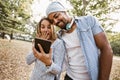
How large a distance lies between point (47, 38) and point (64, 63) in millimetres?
383

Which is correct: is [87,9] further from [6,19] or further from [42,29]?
[6,19]

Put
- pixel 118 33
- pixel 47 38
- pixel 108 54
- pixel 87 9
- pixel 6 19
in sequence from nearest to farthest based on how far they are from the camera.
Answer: pixel 108 54
pixel 47 38
pixel 87 9
pixel 118 33
pixel 6 19

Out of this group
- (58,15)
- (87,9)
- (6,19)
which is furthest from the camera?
(6,19)

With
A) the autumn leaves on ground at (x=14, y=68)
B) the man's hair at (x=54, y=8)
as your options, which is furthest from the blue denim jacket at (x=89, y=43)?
the autumn leaves on ground at (x=14, y=68)

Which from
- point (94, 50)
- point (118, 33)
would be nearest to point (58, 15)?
point (94, 50)

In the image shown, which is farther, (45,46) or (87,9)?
(87,9)

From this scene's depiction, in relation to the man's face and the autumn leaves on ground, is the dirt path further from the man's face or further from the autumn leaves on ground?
the man's face

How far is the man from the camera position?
2.73 meters

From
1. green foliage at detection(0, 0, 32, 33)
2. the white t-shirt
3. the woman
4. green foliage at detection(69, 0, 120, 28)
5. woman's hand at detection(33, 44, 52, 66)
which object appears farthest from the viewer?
green foliage at detection(0, 0, 32, 33)

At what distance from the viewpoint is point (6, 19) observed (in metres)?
22.0

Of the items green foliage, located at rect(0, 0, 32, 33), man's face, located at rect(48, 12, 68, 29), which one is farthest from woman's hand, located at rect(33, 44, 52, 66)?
green foliage, located at rect(0, 0, 32, 33)

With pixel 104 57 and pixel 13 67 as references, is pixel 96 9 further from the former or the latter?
pixel 104 57

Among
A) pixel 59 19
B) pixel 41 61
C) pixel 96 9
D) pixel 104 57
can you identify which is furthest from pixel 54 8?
pixel 96 9

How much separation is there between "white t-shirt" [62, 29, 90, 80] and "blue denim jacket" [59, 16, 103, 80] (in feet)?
0.33
